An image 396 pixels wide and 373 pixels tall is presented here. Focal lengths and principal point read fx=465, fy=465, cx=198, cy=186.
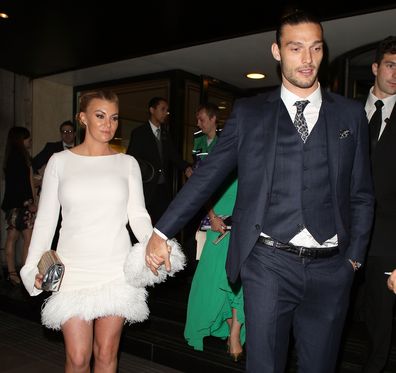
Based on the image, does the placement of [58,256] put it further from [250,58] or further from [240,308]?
[250,58]

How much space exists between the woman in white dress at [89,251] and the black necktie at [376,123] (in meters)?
1.39

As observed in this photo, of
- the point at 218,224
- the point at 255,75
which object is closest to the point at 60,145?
the point at 255,75

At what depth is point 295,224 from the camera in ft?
6.21

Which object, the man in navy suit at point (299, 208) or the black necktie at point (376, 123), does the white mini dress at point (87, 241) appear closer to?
the man in navy suit at point (299, 208)

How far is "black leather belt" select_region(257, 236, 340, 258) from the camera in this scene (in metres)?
1.89

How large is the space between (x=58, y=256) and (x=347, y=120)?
5.44ft

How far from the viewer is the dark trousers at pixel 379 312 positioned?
2.64 m

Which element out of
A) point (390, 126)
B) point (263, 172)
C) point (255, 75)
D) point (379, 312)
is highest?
point (255, 75)

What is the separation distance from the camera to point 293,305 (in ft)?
6.49

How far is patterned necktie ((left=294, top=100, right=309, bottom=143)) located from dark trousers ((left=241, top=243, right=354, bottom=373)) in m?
0.50

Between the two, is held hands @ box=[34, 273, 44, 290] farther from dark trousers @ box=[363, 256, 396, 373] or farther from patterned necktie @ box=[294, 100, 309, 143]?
dark trousers @ box=[363, 256, 396, 373]

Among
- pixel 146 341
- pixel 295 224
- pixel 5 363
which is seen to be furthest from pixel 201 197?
pixel 5 363

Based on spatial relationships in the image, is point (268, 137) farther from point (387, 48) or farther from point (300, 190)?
point (387, 48)

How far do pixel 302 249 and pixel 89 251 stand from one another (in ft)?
3.88
